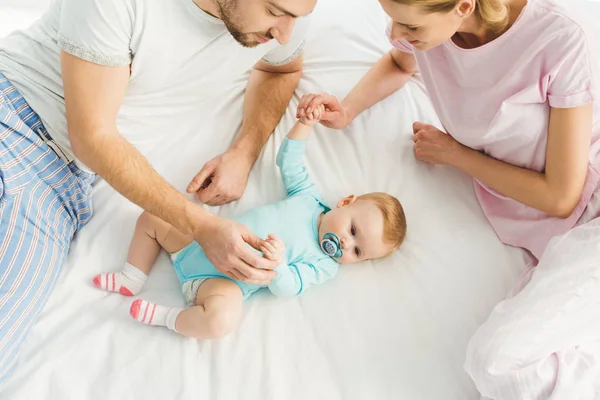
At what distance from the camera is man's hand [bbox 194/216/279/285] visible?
1.14 metres

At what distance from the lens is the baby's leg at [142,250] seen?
1.27 m

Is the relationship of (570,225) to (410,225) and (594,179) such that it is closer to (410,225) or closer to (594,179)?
(594,179)

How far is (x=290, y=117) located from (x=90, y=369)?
827 mm

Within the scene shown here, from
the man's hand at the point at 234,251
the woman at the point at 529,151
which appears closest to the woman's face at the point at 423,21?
the woman at the point at 529,151

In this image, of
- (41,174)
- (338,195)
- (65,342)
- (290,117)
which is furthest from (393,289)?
(41,174)

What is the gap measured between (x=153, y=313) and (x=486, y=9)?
2.95ft

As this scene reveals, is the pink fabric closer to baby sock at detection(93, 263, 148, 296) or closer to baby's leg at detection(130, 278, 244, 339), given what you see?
baby's leg at detection(130, 278, 244, 339)

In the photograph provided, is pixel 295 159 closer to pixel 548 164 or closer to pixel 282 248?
pixel 282 248

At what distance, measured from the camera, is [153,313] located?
1.20 meters

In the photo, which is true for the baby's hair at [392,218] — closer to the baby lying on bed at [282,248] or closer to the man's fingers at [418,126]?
the baby lying on bed at [282,248]

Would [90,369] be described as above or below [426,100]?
below

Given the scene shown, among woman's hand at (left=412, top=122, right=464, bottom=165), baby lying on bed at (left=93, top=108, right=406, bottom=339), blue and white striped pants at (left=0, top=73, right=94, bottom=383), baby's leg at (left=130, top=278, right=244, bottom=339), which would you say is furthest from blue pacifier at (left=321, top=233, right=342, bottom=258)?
blue and white striped pants at (left=0, top=73, right=94, bottom=383)

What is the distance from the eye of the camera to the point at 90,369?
1148 mm

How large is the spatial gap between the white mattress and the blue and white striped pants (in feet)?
0.16
